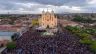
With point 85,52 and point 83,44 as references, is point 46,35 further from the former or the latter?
point 85,52

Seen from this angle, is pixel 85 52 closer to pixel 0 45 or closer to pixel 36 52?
pixel 36 52

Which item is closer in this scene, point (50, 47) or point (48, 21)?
point (50, 47)

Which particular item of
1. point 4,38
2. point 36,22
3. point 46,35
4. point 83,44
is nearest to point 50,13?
Result: point 36,22

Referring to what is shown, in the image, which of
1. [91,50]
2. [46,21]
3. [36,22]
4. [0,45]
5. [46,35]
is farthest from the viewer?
[36,22]

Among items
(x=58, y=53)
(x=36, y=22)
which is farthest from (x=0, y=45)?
(x=36, y=22)

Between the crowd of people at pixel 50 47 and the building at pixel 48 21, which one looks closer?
the crowd of people at pixel 50 47

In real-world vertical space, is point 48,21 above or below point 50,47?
below

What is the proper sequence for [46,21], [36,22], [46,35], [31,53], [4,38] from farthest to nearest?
[36,22], [46,21], [46,35], [4,38], [31,53]

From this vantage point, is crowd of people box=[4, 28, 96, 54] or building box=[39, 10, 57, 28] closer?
crowd of people box=[4, 28, 96, 54]

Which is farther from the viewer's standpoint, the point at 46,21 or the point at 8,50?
the point at 46,21
